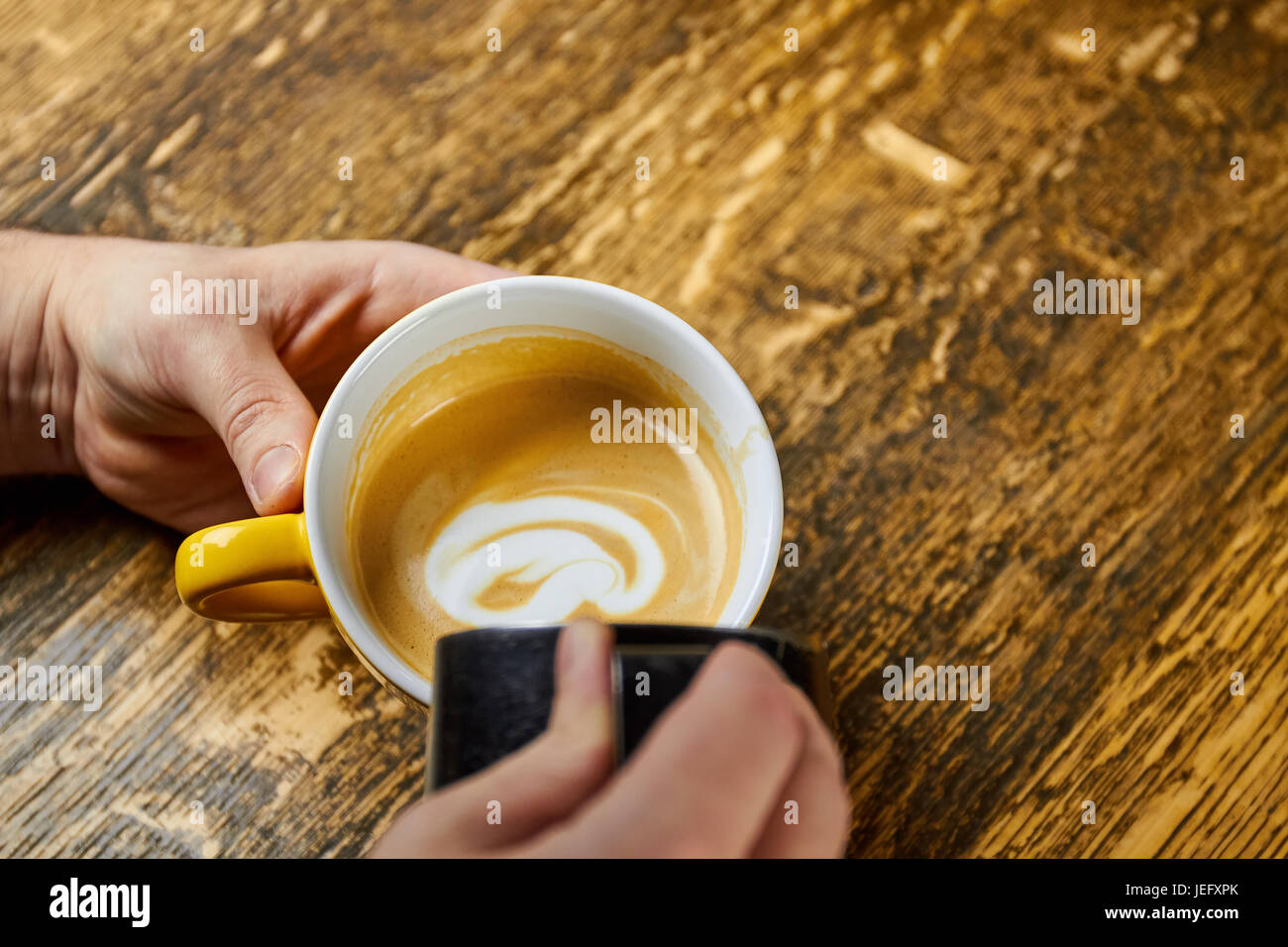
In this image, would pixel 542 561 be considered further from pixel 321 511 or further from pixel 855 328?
pixel 855 328

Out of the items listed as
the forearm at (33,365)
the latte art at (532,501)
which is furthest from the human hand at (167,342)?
the latte art at (532,501)

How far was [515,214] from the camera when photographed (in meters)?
0.74

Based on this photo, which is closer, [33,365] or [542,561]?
[542,561]

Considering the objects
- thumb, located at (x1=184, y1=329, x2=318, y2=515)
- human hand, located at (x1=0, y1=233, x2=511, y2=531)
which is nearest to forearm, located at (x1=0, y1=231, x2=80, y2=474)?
human hand, located at (x1=0, y1=233, x2=511, y2=531)

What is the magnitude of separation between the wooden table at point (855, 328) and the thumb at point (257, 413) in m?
0.17

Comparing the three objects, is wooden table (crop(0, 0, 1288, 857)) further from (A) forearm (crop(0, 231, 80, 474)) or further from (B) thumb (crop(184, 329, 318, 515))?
(B) thumb (crop(184, 329, 318, 515))

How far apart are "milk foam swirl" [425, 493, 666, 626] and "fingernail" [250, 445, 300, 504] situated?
0.09m

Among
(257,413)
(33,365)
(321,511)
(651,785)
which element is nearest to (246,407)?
(257,413)

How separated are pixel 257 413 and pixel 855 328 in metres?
0.43

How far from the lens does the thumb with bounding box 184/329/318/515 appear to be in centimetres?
51

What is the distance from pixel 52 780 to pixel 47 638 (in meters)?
0.10

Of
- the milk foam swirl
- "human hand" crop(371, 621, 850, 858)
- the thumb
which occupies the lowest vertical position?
the milk foam swirl

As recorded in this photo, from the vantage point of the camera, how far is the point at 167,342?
0.60m
